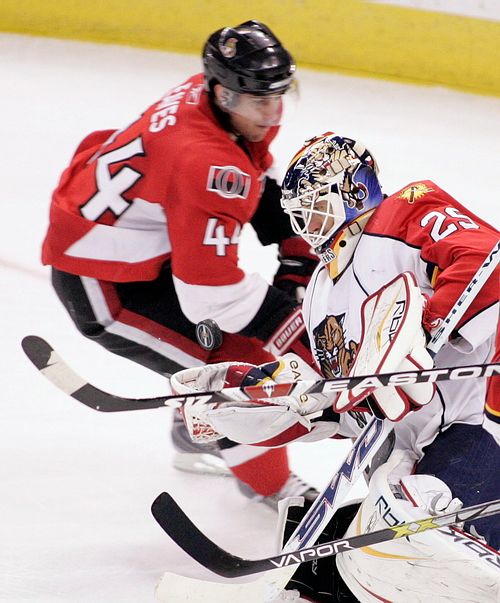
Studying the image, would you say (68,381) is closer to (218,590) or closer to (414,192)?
(218,590)

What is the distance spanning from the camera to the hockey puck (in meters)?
2.60

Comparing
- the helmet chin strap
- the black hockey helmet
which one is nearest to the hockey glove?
the black hockey helmet

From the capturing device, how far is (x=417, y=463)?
208 centimetres

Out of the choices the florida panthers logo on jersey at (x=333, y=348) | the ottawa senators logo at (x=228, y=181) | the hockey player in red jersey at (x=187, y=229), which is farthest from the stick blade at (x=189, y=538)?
the ottawa senators logo at (x=228, y=181)

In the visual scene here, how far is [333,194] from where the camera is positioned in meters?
2.08

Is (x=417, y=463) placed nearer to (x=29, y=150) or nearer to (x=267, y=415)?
(x=267, y=415)

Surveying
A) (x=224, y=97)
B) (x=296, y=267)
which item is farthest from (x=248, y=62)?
(x=296, y=267)

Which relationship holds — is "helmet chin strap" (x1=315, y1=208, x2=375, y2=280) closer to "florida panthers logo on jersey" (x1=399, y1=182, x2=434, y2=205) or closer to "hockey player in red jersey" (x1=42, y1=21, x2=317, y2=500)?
"florida panthers logo on jersey" (x1=399, y1=182, x2=434, y2=205)

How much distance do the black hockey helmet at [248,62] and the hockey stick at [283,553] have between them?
97 centimetres

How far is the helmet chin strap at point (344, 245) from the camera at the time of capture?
2111 mm

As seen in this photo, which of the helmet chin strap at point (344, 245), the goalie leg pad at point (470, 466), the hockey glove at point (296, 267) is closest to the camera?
the goalie leg pad at point (470, 466)

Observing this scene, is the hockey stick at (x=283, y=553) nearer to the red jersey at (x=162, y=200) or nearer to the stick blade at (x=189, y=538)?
the stick blade at (x=189, y=538)

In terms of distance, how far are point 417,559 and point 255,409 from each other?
16.4 inches

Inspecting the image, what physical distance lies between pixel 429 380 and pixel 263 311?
87cm
